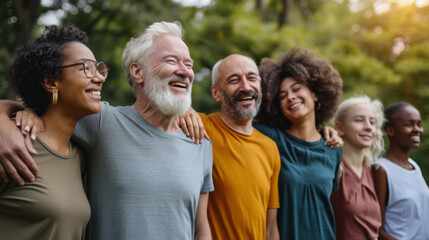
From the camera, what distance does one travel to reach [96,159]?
231 cm

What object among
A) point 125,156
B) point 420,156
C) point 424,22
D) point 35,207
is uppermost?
point 424,22

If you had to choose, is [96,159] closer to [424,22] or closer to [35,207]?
[35,207]

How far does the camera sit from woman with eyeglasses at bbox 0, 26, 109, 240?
6.24 feet

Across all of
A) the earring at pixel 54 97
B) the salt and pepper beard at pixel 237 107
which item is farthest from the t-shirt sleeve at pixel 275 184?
the earring at pixel 54 97

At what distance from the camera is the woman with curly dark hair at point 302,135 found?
10.7 feet

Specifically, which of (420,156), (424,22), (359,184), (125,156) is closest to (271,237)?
(359,184)

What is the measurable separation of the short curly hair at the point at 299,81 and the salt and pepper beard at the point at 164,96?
4.66 feet

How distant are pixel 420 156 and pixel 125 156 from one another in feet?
23.3

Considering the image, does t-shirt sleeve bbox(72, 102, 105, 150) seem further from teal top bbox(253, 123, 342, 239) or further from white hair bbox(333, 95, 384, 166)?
white hair bbox(333, 95, 384, 166)

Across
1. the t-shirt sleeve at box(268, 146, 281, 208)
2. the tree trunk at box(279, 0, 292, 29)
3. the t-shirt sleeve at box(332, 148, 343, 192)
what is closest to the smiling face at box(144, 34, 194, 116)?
the t-shirt sleeve at box(268, 146, 281, 208)

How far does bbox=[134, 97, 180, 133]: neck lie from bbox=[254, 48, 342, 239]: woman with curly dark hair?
126 centimetres

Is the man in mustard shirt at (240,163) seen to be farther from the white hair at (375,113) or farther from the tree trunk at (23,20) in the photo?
the tree trunk at (23,20)

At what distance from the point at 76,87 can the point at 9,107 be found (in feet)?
1.49

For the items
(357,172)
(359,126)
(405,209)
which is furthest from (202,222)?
(405,209)
